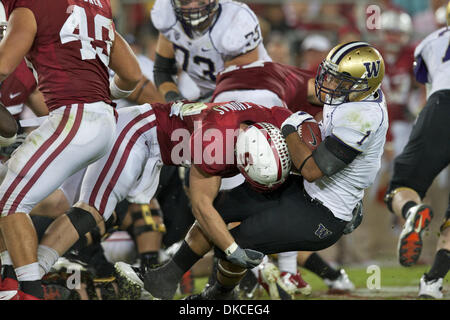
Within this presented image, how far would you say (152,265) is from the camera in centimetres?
498

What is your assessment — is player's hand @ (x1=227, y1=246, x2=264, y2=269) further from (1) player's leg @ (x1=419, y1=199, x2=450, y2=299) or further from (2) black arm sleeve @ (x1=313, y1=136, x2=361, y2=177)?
(1) player's leg @ (x1=419, y1=199, x2=450, y2=299)

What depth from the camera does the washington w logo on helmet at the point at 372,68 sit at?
392cm

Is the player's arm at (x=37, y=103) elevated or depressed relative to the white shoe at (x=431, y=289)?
elevated

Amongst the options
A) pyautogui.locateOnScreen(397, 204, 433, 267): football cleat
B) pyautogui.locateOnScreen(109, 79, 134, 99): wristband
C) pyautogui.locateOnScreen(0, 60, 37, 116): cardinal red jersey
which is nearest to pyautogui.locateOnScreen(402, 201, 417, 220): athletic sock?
pyautogui.locateOnScreen(397, 204, 433, 267): football cleat

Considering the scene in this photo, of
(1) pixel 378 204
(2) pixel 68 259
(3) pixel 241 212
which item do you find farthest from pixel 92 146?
(1) pixel 378 204

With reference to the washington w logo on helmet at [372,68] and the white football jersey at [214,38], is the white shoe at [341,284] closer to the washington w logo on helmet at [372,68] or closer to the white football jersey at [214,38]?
the white football jersey at [214,38]

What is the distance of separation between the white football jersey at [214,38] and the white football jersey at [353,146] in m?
1.20

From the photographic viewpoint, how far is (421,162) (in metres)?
4.97

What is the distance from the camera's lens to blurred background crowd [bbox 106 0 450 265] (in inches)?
291

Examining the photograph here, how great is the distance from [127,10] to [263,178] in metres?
4.85

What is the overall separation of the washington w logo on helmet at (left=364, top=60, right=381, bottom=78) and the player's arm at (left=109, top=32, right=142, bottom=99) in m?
1.31

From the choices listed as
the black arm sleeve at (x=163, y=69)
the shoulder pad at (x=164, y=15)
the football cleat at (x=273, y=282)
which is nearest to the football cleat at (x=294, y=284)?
the football cleat at (x=273, y=282)

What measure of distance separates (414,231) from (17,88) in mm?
2712

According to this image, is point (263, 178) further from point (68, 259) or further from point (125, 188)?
point (68, 259)
